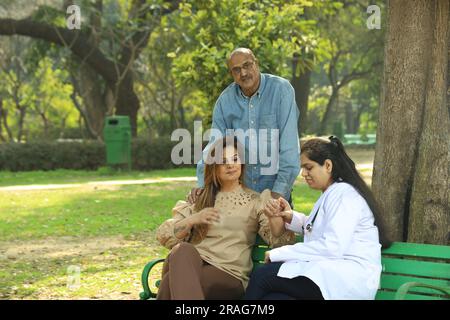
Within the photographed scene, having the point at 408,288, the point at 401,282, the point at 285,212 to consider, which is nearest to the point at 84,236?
the point at 285,212

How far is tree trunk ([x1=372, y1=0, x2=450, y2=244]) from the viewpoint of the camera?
540 cm

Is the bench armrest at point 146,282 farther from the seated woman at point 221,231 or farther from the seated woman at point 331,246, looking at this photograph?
the seated woman at point 331,246

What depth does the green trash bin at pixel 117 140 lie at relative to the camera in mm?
20047

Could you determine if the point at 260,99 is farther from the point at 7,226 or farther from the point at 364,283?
the point at 7,226

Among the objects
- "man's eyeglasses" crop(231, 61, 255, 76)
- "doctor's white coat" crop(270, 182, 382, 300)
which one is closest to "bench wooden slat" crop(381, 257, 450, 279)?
"doctor's white coat" crop(270, 182, 382, 300)

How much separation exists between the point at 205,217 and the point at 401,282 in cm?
116

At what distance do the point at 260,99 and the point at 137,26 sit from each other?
17.7 metres

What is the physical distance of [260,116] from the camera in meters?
5.35

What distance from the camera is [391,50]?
5.71 metres

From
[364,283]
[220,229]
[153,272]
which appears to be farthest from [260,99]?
[153,272]

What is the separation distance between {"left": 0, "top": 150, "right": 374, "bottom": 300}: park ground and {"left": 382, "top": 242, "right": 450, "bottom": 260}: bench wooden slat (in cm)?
306

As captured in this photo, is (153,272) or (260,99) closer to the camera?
(260,99)

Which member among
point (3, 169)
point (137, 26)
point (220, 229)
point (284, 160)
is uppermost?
point (137, 26)

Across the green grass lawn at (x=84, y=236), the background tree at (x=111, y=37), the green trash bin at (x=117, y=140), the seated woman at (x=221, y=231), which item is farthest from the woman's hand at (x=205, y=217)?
the background tree at (x=111, y=37)
